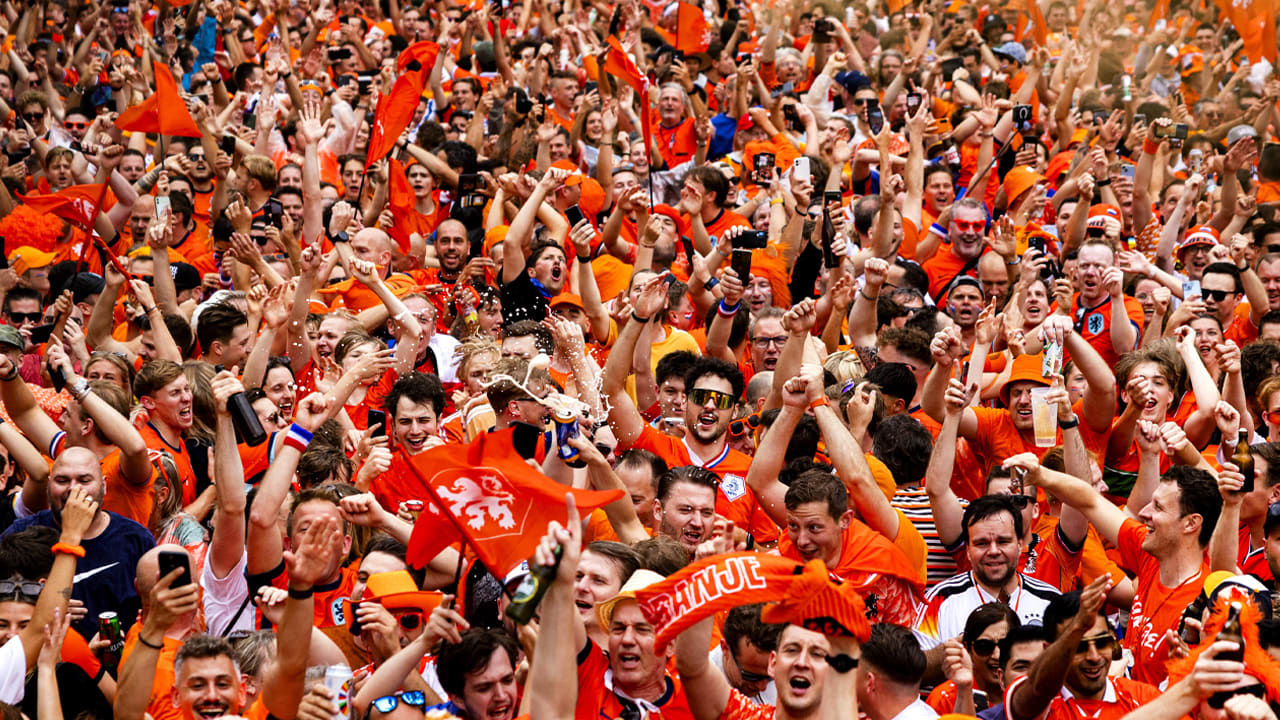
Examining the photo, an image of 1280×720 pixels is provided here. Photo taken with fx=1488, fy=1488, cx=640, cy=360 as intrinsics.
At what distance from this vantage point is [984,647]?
16.8 ft

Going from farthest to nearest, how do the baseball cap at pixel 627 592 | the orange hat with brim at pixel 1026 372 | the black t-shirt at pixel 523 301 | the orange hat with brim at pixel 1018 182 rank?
1. the orange hat with brim at pixel 1018 182
2. the black t-shirt at pixel 523 301
3. the orange hat with brim at pixel 1026 372
4. the baseball cap at pixel 627 592

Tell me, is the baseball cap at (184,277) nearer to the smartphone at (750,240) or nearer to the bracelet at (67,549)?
the smartphone at (750,240)

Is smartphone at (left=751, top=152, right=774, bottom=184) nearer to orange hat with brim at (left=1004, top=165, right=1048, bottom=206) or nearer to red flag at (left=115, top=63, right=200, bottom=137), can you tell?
orange hat with brim at (left=1004, top=165, right=1048, bottom=206)

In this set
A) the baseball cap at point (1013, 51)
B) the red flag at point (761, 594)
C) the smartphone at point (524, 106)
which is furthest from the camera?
the baseball cap at point (1013, 51)

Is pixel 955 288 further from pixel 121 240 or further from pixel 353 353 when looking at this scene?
pixel 121 240

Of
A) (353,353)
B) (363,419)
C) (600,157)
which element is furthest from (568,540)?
(600,157)

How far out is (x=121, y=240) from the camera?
440 inches

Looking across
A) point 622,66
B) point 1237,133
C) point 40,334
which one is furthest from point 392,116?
point 1237,133

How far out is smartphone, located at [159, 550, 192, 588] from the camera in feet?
15.4

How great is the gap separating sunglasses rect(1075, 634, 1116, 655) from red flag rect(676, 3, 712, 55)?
392 inches

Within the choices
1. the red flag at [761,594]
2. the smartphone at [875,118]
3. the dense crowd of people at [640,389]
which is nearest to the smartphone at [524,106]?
the dense crowd of people at [640,389]

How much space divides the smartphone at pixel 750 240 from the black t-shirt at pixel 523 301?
3.96 feet

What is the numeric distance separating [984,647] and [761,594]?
134cm

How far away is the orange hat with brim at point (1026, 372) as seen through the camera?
7.25m
